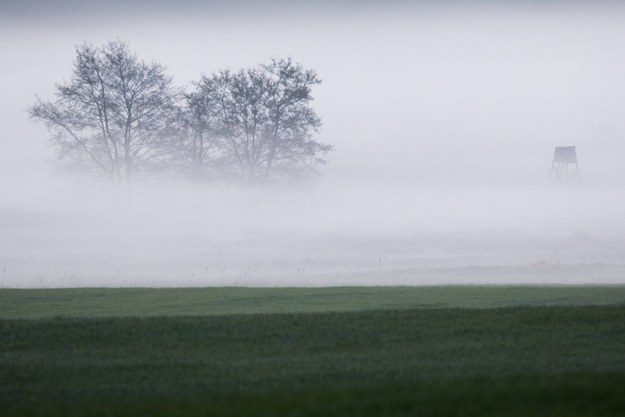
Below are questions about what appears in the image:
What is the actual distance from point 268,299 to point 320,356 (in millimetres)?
7798

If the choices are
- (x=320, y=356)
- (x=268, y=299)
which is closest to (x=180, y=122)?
(x=268, y=299)

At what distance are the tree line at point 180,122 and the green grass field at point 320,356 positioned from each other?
66.9 feet

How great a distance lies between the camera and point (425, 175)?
68812 millimetres

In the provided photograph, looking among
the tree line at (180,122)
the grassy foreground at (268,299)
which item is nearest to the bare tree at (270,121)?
the tree line at (180,122)

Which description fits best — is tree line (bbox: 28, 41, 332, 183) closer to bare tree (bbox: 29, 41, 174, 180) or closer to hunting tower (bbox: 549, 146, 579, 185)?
bare tree (bbox: 29, 41, 174, 180)

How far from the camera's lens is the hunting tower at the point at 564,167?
5997 centimetres

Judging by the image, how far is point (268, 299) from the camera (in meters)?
21.9

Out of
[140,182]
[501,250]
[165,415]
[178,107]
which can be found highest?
[178,107]

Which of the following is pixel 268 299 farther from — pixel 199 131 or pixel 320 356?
pixel 199 131

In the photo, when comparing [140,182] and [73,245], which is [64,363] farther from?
[140,182]

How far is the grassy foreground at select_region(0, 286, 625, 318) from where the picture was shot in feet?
64.9

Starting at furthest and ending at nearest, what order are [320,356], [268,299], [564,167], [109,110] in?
[564,167]
[109,110]
[268,299]
[320,356]

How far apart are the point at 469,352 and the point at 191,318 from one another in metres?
5.62

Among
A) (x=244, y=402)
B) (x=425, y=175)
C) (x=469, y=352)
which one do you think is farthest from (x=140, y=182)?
(x=244, y=402)
